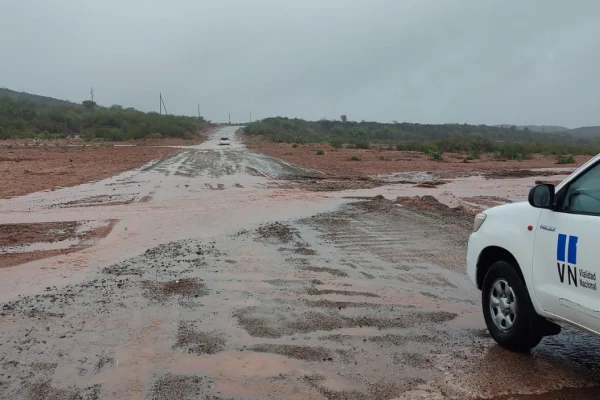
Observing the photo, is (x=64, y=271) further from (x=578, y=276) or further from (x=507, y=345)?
(x=578, y=276)

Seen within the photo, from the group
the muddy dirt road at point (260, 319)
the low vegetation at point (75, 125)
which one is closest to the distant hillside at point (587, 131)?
the low vegetation at point (75, 125)

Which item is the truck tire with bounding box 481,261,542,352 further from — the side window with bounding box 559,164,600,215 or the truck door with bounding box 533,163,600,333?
the side window with bounding box 559,164,600,215

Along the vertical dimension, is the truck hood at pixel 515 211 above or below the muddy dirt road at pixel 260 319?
above

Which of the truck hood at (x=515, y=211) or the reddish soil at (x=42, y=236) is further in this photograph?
the reddish soil at (x=42, y=236)

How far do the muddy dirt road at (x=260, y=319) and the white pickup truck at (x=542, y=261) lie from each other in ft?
1.09

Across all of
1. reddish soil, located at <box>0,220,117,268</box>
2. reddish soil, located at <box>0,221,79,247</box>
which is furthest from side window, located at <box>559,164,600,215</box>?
reddish soil, located at <box>0,221,79,247</box>

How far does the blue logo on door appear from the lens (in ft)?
12.4

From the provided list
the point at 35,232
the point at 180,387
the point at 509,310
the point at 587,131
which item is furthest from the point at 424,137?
the point at 180,387

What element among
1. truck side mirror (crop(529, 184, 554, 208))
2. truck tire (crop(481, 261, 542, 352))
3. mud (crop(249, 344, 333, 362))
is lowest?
mud (crop(249, 344, 333, 362))

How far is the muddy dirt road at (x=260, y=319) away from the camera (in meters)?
4.08

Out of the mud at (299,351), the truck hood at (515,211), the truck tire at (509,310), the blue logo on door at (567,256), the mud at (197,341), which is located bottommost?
the mud at (197,341)

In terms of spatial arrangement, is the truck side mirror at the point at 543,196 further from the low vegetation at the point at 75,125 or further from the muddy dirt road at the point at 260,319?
the low vegetation at the point at 75,125

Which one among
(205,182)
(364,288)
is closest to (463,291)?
(364,288)

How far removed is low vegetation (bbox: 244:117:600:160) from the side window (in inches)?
1564
